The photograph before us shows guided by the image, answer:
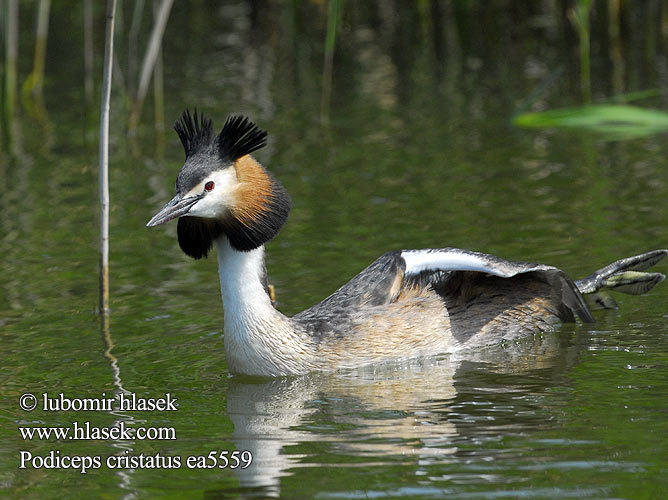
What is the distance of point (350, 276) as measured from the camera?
967 cm

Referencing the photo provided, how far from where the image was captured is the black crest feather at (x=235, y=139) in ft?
24.5

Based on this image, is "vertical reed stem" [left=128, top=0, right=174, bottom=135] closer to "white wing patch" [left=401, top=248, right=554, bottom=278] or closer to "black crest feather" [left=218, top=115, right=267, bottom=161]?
"black crest feather" [left=218, top=115, right=267, bottom=161]

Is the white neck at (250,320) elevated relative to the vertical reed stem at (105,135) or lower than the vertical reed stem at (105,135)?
lower

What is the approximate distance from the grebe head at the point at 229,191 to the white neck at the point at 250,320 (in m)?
0.10

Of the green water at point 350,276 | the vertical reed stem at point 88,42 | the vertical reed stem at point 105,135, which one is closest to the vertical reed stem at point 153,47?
the green water at point 350,276

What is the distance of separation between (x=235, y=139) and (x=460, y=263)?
68.7 inches

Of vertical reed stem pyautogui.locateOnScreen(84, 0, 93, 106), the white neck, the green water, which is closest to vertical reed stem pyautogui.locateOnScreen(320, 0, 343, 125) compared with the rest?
the green water

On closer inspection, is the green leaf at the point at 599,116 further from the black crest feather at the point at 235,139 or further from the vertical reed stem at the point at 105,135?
the vertical reed stem at the point at 105,135

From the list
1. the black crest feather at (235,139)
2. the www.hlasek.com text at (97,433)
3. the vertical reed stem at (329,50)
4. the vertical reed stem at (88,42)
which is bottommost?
the www.hlasek.com text at (97,433)

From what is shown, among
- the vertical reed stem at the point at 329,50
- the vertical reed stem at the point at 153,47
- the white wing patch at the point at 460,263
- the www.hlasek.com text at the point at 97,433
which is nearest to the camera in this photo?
the www.hlasek.com text at the point at 97,433

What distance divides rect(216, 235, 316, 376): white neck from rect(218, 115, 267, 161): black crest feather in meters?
0.54

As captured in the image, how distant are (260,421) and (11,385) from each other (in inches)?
69.5

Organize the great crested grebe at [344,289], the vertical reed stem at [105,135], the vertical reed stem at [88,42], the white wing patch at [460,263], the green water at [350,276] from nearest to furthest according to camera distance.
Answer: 1. the green water at [350,276]
2. the great crested grebe at [344,289]
3. the white wing patch at [460,263]
4. the vertical reed stem at [105,135]
5. the vertical reed stem at [88,42]

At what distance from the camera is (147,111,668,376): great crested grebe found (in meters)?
7.53
